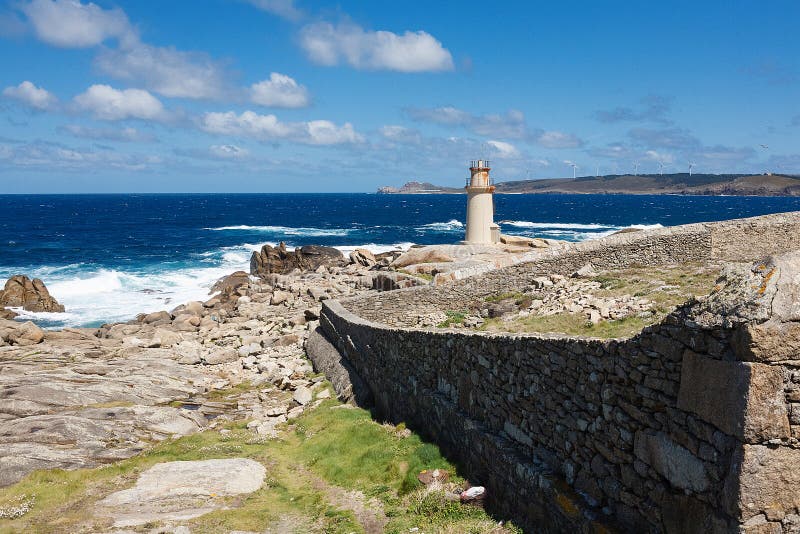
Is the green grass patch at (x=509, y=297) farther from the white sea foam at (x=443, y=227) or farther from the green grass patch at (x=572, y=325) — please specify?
the white sea foam at (x=443, y=227)

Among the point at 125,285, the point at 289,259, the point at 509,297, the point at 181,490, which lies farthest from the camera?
the point at 289,259

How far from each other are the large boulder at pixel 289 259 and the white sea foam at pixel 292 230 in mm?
35355

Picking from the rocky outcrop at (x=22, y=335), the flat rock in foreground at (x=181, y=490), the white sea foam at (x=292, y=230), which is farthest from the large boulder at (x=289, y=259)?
the white sea foam at (x=292, y=230)

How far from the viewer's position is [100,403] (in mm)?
16375

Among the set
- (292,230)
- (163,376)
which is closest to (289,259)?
(163,376)

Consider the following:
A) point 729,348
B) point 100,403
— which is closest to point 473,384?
point 729,348

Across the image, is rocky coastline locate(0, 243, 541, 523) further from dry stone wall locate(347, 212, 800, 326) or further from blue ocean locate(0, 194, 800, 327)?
blue ocean locate(0, 194, 800, 327)

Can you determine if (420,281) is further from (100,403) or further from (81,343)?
(81,343)

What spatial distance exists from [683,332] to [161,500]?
9.41m

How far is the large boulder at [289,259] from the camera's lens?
4694cm

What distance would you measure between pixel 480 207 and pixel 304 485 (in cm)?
2277

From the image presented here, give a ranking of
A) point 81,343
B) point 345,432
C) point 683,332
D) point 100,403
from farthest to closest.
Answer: point 81,343
point 100,403
point 345,432
point 683,332

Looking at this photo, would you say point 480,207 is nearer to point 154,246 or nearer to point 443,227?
point 154,246

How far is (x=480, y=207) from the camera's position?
106ft
